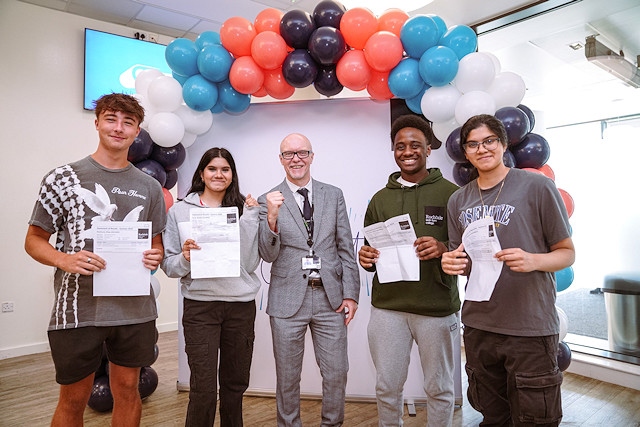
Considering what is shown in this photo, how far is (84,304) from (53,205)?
43 centimetres

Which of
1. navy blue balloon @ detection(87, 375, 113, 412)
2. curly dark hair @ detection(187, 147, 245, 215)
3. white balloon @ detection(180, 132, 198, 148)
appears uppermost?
white balloon @ detection(180, 132, 198, 148)

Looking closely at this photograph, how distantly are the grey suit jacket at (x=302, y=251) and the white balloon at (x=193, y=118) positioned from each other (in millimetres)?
1123

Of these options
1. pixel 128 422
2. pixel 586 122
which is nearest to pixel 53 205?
pixel 128 422

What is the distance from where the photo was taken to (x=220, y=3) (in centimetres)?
442

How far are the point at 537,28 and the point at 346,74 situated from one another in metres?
2.37

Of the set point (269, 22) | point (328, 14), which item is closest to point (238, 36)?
point (269, 22)

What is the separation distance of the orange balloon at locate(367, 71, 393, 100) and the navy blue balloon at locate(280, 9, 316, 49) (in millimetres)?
511

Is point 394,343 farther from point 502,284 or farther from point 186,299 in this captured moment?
point 186,299

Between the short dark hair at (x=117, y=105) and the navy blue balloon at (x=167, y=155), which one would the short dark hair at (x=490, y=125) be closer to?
the short dark hair at (x=117, y=105)

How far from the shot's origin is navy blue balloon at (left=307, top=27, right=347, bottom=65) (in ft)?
8.76

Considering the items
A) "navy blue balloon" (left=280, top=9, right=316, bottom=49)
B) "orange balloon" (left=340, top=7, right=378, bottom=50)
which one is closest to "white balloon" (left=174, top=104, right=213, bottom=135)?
"navy blue balloon" (left=280, top=9, right=316, bottom=49)

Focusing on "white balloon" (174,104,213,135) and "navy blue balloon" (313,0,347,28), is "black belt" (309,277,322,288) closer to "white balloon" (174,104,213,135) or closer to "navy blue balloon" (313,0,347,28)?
"white balloon" (174,104,213,135)

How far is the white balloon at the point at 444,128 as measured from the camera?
2.87 m

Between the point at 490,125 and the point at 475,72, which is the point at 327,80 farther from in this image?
the point at 490,125
